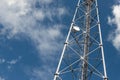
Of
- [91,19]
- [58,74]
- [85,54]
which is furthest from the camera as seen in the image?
[91,19]

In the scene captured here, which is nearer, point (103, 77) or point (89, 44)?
point (103, 77)

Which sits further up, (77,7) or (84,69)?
(77,7)

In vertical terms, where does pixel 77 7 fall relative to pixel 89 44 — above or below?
above

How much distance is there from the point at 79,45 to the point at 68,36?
1.36 m

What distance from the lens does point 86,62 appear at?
121 feet

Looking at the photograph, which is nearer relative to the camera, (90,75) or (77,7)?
(90,75)

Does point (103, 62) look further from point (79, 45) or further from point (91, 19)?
point (91, 19)

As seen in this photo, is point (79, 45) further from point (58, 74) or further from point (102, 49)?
point (58, 74)

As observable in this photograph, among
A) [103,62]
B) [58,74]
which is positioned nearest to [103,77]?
[103,62]

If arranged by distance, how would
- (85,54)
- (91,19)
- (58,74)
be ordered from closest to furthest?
(58,74)
(85,54)
(91,19)

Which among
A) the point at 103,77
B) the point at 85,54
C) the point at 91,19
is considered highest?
the point at 91,19

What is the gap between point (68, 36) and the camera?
126ft

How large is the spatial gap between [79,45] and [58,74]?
4.63 meters

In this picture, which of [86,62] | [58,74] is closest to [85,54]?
[86,62]
